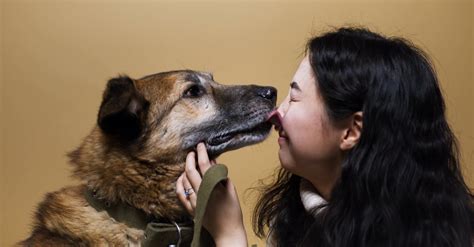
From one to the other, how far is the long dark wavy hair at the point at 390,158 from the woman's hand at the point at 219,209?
0.19m

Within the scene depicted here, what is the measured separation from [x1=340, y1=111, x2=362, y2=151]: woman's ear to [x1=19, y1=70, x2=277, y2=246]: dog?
1.08 feet

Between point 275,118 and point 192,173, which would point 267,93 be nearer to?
point 275,118

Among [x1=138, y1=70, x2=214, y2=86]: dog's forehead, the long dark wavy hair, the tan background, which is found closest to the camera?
the long dark wavy hair

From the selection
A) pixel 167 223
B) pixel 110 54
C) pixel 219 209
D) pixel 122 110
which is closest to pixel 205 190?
pixel 219 209

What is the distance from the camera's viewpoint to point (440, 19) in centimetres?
240

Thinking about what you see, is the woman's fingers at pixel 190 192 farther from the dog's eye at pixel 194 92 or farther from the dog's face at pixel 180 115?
the dog's eye at pixel 194 92

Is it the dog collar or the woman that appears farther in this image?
the dog collar

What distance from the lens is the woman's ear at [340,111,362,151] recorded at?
117cm

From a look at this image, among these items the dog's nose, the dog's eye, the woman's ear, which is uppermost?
the dog's eye

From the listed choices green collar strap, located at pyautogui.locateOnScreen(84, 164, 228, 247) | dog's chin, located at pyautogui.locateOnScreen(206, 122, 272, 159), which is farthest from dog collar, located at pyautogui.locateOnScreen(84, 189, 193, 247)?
dog's chin, located at pyautogui.locateOnScreen(206, 122, 272, 159)

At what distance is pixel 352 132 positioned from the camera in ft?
3.91

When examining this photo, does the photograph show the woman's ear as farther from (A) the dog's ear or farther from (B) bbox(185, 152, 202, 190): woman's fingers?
(A) the dog's ear

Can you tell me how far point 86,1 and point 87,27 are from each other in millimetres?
109

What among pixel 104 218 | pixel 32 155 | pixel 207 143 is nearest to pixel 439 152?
pixel 207 143
